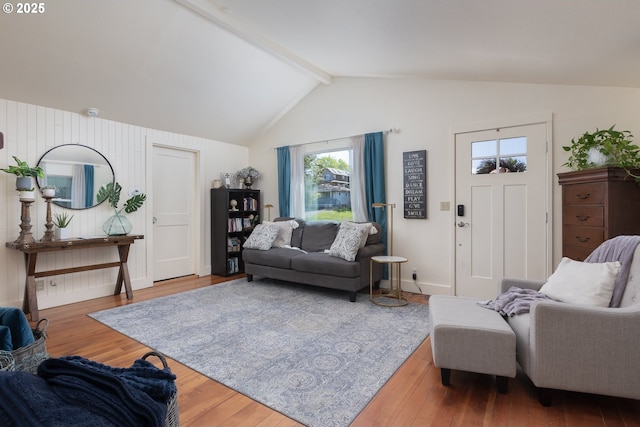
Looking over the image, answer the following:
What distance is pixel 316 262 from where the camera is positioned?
3.90 metres

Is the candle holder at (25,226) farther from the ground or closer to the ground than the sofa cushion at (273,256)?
farther from the ground

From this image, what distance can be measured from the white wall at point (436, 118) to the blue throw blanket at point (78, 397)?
3.62m

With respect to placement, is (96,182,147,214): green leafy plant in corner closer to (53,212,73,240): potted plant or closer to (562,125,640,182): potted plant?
(53,212,73,240): potted plant

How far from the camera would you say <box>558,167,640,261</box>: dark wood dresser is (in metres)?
2.52

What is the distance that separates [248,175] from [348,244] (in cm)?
259

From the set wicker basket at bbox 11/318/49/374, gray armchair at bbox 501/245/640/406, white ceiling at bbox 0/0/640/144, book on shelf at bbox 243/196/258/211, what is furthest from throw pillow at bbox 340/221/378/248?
wicker basket at bbox 11/318/49/374

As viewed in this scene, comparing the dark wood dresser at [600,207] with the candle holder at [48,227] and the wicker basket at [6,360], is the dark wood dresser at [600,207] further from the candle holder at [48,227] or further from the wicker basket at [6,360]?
the candle holder at [48,227]

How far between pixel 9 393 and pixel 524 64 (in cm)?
371

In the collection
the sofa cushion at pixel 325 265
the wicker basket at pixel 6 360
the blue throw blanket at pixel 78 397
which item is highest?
the blue throw blanket at pixel 78 397

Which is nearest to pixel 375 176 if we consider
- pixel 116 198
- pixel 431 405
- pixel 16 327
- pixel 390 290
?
pixel 390 290

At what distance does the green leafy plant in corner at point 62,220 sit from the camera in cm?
358

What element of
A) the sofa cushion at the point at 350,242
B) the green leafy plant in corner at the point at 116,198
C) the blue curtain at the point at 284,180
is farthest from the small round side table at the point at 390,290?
the green leafy plant in corner at the point at 116,198

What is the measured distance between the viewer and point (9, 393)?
73cm

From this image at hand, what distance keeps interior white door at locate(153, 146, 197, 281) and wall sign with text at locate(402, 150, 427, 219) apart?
334 centimetres
